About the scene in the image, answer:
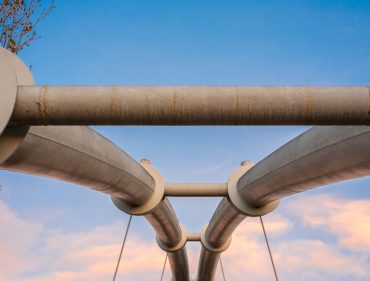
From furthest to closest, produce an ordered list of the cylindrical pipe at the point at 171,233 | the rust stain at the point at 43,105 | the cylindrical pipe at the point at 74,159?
the cylindrical pipe at the point at 171,233 → the cylindrical pipe at the point at 74,159 → the rust stain at the point at 43,105

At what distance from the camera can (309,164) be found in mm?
13031

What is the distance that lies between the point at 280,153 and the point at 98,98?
29.4 feet

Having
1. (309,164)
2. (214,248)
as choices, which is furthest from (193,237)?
(309,164)

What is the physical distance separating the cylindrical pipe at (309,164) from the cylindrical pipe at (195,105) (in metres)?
2.73

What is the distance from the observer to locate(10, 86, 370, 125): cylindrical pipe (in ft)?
25.4

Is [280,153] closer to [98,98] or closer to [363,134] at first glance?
[363,134]

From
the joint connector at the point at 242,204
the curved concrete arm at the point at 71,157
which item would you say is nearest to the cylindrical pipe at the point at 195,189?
the joint connector at the point at 242,204

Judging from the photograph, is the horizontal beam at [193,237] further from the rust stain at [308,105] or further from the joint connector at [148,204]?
the rust stain at [308,105]

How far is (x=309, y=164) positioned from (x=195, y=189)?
10813 mm

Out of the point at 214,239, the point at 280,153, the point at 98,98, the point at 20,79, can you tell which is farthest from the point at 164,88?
the point at 214,239

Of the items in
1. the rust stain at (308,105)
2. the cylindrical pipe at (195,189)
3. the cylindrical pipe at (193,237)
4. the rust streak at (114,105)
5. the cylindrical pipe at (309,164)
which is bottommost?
the cylindrical pipe at (193,237)

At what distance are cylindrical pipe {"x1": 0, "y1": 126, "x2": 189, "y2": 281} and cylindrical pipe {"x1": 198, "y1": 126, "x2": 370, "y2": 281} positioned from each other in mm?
5233

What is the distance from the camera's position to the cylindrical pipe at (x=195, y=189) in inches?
872

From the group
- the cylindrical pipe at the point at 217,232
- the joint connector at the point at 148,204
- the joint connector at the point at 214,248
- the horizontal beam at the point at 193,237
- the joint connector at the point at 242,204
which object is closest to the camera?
the joint connector at the point at 148,204
